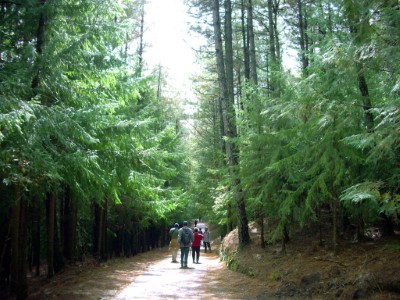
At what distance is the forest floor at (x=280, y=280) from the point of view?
633 cm

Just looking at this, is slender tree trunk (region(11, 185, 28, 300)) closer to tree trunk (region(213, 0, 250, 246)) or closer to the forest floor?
the forest floor

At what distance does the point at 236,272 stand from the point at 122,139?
6.16m

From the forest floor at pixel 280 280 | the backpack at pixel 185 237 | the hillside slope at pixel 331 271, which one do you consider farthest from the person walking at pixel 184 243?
the hillside slope at pixel 331 271

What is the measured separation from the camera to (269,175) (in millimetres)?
10234

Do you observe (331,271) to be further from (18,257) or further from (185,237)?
(185,237)

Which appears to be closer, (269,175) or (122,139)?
(122,139)

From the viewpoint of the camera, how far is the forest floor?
6.33 metres

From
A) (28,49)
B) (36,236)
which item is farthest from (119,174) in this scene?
(36,236)

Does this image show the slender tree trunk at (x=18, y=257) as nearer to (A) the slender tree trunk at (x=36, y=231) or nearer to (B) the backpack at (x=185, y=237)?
(A) the slender tree trunk at (x=36, y=231)

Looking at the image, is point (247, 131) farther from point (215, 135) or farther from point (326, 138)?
point (215, 135)

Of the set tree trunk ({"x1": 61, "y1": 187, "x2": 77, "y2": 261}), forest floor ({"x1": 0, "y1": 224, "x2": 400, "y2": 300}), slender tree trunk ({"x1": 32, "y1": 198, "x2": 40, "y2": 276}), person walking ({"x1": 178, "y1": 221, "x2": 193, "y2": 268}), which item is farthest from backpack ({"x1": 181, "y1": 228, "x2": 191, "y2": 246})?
slender tree trunk ({"x1": 32, "y1": 198, "x2": 40, "y2": 276})

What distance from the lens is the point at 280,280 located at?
28.0 ft

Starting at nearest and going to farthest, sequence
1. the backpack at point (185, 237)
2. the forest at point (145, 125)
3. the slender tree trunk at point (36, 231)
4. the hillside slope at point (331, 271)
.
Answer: the forest at point (145, 125) → the hillside slope at point (331, 271) → the slender tree trunk at point (36, 231) → the backpack at point (185, 237)

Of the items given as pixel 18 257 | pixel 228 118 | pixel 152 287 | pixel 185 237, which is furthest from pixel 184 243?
pixel 18 257
